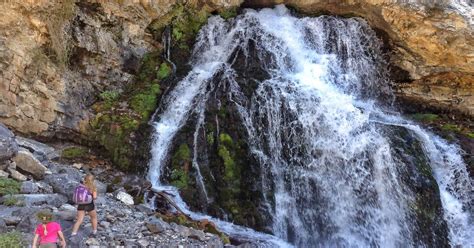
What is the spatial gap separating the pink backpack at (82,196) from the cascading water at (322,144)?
10.6 feet

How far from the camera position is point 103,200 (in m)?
8.33

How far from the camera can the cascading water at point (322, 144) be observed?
31.9 feet

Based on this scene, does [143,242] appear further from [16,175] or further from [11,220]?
[16,175]

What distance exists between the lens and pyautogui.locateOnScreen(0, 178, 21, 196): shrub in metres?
7.29

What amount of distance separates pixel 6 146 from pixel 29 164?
0.53 meters

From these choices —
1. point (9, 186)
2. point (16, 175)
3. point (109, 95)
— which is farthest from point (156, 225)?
point (109, 95)

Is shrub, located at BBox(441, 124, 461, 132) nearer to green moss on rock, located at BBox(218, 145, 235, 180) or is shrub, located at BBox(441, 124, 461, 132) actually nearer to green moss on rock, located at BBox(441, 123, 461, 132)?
green moss on rock, located at BBox(441, 123, 461, 132)

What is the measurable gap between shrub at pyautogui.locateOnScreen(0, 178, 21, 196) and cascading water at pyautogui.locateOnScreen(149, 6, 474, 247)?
3.44 meters

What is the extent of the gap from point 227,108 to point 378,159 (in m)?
4.02

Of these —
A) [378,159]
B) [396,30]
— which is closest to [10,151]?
[378,159]

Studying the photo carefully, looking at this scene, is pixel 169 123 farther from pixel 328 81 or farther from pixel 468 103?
pixel 468 103

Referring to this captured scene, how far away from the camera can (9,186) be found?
24.4 feet

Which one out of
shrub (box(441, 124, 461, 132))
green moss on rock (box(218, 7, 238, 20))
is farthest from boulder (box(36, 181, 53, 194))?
shrub (box(441, 124, 461, 132))

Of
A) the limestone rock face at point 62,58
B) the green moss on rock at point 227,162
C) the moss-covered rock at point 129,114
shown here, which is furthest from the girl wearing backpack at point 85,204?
the limestone rock face at point 62,58
